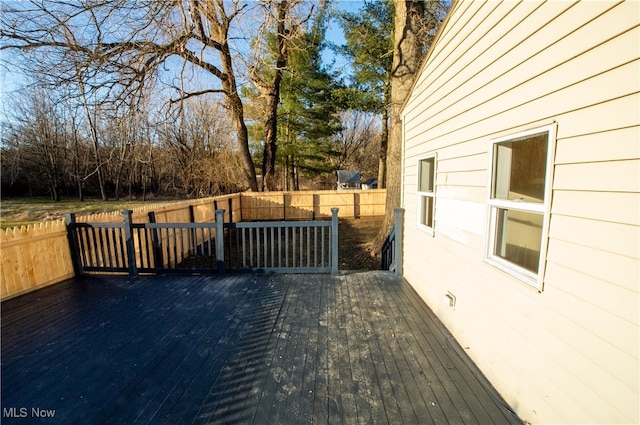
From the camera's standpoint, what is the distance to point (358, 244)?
777 cm

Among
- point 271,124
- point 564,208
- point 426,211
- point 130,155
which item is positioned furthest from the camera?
point 130,155

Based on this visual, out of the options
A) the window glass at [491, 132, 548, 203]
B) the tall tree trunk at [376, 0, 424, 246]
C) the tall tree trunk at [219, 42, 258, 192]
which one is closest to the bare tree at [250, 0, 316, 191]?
the tall tree trunk at [219, 42, 258, 192]

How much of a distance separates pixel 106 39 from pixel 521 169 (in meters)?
A: 7.02

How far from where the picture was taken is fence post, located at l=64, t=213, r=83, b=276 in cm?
420

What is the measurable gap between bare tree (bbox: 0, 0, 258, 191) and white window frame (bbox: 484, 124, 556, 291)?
5997 millimetres

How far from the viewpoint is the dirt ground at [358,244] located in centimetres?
610

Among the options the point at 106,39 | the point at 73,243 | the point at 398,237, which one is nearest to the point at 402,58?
the point at 398,237

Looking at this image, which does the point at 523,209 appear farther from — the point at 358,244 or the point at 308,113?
the point at 308,113

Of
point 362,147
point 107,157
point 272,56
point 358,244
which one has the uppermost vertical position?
point 272,56

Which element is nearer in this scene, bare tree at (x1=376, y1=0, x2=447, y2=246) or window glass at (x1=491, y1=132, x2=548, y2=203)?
window glass at (x1=491, y1=132, x2=548, y2=203)

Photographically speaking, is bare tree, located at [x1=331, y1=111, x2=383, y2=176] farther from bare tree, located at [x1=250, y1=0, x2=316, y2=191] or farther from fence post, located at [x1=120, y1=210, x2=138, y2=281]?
fence post, located at [x1=120, y1=210, x2=138, y2=281]

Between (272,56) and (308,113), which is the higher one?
(272,56)

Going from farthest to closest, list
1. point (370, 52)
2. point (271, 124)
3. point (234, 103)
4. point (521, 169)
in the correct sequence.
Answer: point (271, 124) → point (370, 52) → point (234, 103) → point (521, 169)

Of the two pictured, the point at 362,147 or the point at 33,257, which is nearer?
the point at 33,257
